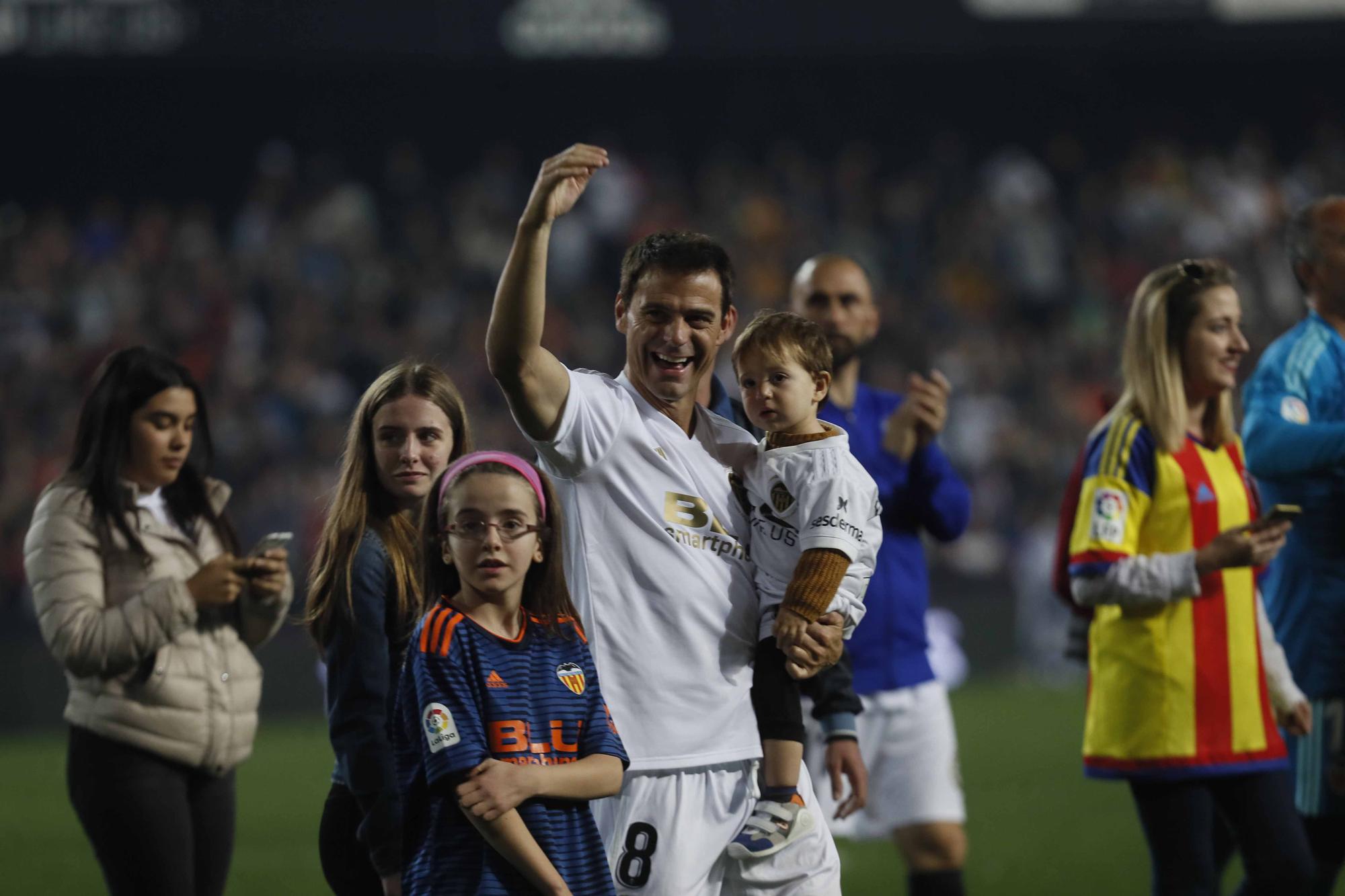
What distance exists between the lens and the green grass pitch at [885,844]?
305 inches

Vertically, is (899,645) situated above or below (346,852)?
above

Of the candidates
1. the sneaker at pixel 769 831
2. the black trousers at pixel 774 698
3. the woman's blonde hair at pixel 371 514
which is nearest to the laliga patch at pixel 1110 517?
the black trousers at pixel 774 698

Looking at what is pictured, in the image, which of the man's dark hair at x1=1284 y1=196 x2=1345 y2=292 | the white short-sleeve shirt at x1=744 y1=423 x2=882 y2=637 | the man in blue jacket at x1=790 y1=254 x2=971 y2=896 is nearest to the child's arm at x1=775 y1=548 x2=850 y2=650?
the white short-sleeve shirt at x1=744 y1=423 x2=882 y2=637

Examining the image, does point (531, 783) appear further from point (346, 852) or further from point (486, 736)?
point (346, 852)

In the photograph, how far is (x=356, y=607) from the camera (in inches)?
147

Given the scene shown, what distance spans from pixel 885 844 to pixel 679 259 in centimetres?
632

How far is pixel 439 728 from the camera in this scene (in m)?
3.02

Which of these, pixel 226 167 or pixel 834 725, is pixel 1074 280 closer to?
pixel 226 167

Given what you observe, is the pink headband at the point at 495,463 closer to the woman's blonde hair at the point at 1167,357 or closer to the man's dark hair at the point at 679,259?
the man's dark hair at the point at 679,259

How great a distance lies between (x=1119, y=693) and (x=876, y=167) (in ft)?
53.0

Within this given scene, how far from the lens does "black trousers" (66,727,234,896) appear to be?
4215 mm

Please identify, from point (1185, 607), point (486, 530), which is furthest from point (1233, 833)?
point (486, 530)

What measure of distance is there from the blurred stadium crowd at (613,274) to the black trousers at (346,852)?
38.4 feet

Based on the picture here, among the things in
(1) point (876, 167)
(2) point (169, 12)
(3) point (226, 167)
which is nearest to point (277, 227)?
(3) point (226, 167)
